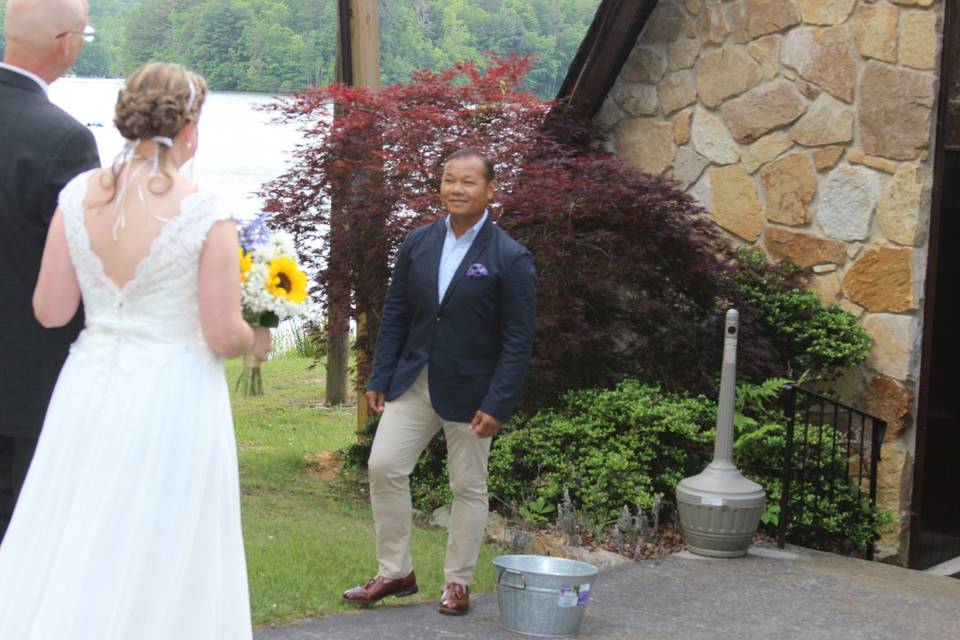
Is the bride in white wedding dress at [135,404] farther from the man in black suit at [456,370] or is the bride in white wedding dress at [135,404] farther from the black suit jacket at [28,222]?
the man in black suit at [456,370]

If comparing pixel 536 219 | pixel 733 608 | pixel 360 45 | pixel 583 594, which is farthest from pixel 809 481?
pixel 360 45

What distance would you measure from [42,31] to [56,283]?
79 centimetres

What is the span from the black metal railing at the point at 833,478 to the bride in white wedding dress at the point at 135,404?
4.64 metres

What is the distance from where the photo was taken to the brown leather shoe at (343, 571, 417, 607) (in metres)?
5.46

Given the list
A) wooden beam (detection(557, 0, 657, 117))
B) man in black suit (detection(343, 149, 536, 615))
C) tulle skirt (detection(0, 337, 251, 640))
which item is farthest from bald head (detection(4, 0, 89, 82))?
wooden beam (detection(557, 0, 657, 117))

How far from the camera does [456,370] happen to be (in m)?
5.36

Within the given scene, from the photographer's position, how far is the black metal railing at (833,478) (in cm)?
764

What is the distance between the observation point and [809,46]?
27.4ft

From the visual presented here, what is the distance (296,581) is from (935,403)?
458 centimetres

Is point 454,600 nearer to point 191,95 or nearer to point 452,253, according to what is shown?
point 452,253

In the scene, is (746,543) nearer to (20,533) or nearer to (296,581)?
(296,581)

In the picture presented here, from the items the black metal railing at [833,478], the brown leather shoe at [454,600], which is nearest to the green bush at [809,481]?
the black metal railing at [833,478]

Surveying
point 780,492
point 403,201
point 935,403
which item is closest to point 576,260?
point 403,201

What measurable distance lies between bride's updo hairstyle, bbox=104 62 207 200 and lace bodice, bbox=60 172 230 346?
0.38ft
